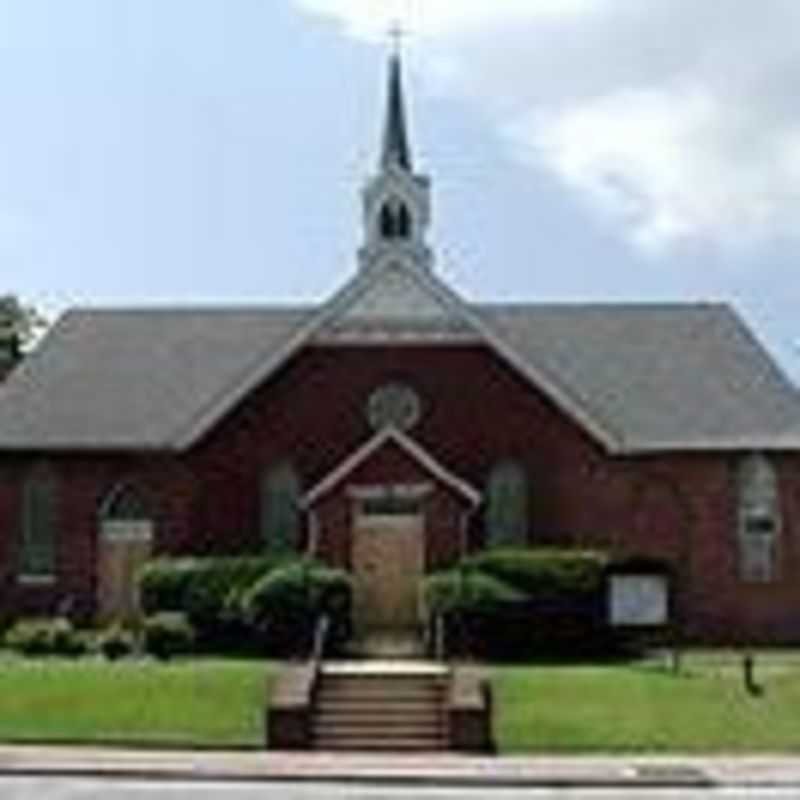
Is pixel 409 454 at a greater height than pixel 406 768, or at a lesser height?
greater

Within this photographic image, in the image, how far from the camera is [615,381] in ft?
177

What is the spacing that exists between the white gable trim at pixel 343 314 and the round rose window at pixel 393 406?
69.4 inches

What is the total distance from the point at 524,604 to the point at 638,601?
9.85 ft

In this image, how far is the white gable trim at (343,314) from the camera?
167ft

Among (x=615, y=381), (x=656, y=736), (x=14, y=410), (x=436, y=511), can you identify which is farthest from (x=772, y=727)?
(x=14, y=410)

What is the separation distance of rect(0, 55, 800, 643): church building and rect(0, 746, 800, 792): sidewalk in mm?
14389

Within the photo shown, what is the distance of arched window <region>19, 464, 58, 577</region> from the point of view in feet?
172

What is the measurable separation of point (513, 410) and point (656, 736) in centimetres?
1552

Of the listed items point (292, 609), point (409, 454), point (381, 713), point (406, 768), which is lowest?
point (406, 768)

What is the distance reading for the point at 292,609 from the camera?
4666cm

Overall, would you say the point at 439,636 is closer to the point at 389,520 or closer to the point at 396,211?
the point at 389,520

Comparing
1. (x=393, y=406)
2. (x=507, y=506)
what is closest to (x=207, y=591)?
(x=393, y=406)

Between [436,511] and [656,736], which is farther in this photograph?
[436,511]

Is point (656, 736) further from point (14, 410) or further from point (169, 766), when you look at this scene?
point (14, 410)
